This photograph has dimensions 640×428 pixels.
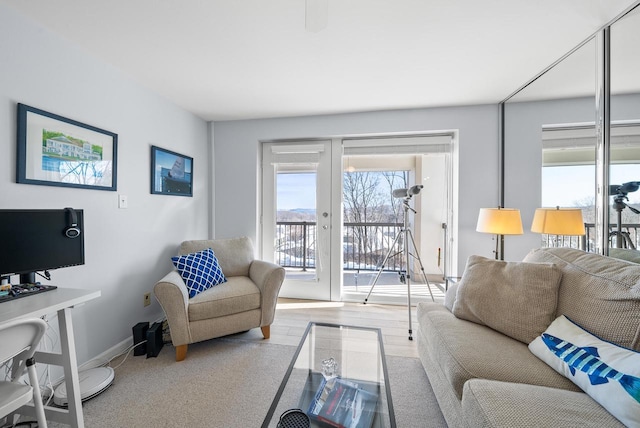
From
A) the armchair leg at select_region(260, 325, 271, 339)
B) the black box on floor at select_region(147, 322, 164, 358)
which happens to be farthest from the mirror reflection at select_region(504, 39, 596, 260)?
the black box on floor at select_region(147, 322, 164, 358)

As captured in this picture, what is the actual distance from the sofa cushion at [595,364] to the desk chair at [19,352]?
2.14 meters

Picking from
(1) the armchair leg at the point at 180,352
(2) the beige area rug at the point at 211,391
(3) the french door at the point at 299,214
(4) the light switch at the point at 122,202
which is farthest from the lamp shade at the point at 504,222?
(4) the light switch at the point at 122,202

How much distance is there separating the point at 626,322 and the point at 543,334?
31 cm

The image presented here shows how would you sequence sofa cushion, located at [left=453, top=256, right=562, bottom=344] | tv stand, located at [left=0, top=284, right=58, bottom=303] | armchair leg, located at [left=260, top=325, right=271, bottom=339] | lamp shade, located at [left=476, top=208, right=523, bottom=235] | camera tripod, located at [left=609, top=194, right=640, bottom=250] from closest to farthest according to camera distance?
tv stand, located at [left=0, top=284, right=58, bottom=303], sofa cushion, located at [left=453, top=256, right=562, bottom=344], camera tripod, located at [left=609, top=194, right=640, bottom=250], lamp shade, located at [left=476, top=208, right=523, bottom=235], armchair leg, located at [left=260, top=325, right=271, bottom=339]

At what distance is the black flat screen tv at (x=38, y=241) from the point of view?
1.29 metres

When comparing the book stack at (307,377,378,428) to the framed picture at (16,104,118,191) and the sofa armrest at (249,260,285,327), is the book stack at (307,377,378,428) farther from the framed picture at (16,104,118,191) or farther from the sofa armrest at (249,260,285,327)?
the framed picture at (16,104,118,191)

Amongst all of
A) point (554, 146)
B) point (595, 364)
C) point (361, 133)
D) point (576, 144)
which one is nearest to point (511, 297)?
point (595, 364)

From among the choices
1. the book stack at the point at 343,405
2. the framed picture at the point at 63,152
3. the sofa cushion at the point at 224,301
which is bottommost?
the book stack at the point at 343,405

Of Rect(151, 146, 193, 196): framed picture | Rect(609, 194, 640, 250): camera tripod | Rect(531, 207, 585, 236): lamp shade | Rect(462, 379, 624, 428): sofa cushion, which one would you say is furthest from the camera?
Rect(151, 146, 193, 196): framed picture

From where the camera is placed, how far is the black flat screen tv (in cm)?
129

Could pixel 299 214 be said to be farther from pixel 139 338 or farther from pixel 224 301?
pixel 139 338

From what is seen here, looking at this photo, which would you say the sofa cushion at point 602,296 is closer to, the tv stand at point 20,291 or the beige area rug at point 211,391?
the beige area rug at point 211,391

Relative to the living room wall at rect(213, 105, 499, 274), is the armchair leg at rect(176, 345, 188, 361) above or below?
below

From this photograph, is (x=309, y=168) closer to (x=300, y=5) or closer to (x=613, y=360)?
(x=300, y=5)
